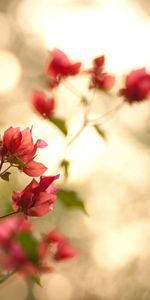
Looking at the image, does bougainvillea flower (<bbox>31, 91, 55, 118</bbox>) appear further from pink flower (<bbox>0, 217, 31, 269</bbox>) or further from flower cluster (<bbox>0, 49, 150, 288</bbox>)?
pink flower (<bbox>0, 217, 31, 269</bbox>)

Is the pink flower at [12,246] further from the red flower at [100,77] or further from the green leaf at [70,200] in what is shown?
the red flower at [100,77]

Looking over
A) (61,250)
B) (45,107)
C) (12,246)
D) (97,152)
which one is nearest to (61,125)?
(45,107)

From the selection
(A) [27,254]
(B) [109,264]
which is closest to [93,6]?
(B) [109,264]

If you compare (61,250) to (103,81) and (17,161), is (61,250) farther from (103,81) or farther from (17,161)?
(103,81)

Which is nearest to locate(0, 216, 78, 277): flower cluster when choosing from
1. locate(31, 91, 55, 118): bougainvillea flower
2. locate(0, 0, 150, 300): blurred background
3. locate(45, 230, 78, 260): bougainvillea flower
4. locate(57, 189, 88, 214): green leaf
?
locate(45, 230, 78, 260): bougainvillea flower

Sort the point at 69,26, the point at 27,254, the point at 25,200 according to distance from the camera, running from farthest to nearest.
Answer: the point at 69,26 → the point at 25,200 → the point at 27,254

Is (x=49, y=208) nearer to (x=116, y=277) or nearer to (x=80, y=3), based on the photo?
(x=116, y=277)
